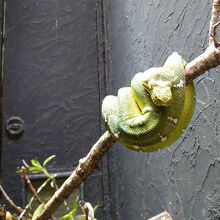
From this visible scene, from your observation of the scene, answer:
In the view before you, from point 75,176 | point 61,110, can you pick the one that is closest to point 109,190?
point 61,110

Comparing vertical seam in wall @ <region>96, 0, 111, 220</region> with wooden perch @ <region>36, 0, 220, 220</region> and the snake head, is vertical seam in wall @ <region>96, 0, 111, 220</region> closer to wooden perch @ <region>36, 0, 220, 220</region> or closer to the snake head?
wooden perch @ <region>36, 0, 220, 220</region>

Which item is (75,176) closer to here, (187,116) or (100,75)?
(187,116)

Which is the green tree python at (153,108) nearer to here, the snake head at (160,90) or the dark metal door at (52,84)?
the snake head at (160,90)

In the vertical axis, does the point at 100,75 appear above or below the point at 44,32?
below

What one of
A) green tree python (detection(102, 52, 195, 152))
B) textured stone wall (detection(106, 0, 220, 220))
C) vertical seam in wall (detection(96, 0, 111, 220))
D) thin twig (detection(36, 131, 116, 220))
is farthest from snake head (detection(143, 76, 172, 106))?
vertical seam in wall (detection(96, 0, 111, 220))

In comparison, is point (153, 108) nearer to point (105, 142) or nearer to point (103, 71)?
point (105, 142)

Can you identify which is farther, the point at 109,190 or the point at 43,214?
the point at 109,190

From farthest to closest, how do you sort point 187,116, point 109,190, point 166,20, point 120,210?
point 109,190, point 120,210, point 166,20, point 187,116
